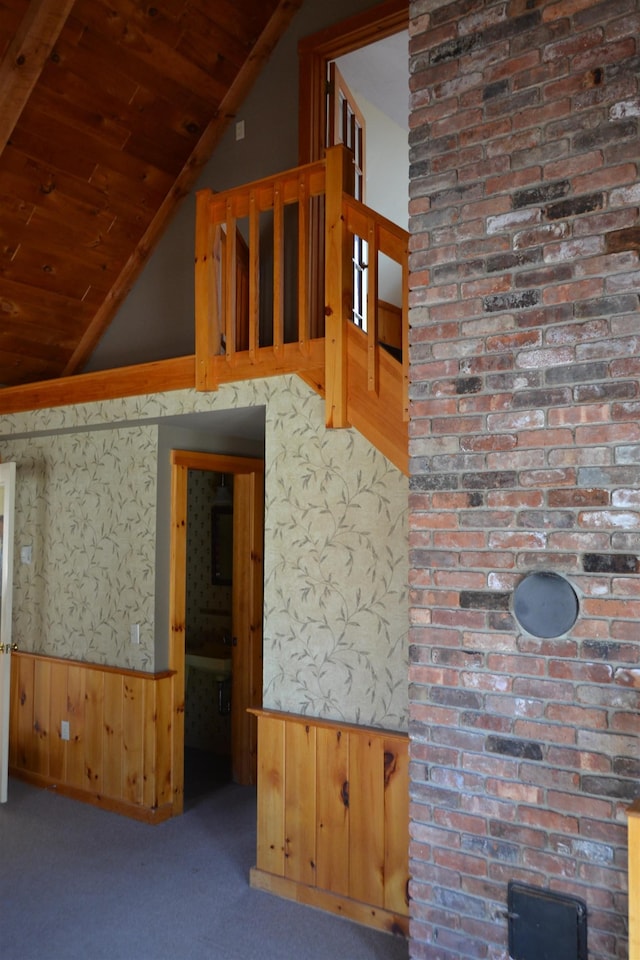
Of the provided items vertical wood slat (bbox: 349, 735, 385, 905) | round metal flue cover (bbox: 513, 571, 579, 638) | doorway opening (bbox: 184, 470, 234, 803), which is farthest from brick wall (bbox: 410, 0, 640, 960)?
doorway opening (bbox: 184, 470, 234, 803)

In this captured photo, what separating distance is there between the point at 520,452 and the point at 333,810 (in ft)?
5.72

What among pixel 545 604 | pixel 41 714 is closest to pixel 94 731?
pixel 41 714

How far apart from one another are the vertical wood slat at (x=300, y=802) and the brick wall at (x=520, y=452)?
86 centimetres

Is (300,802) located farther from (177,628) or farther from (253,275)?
(253,275)

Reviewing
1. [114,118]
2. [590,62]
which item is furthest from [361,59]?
[590,62]

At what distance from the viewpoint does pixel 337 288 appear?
118 inches

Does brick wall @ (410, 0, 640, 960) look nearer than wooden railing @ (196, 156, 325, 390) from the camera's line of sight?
Yes

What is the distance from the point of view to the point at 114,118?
13.4ft

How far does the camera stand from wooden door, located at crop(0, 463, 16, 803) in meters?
4.21

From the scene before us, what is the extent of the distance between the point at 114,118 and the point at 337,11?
1.34 metres

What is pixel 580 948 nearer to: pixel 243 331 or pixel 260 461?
pixel 243 331

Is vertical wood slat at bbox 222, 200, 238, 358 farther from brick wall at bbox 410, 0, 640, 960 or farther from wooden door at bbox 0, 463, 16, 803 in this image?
wooden door at bbox 0, 463, 16, 803

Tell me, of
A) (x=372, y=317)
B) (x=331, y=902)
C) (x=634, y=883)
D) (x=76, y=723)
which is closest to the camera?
(x=634, y=883)

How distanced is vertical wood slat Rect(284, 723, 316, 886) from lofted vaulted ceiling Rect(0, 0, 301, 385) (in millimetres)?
3090
